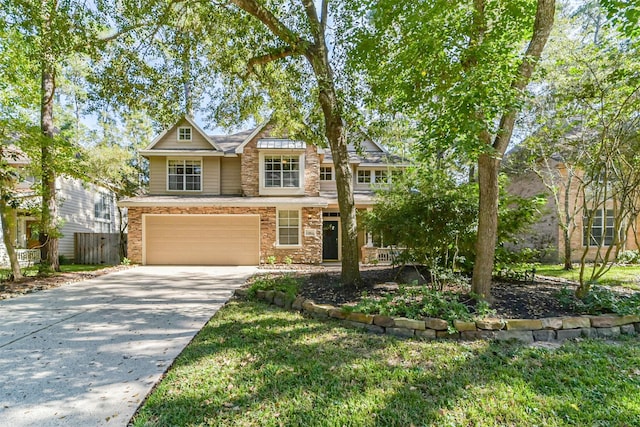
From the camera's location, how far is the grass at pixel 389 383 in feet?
8.48

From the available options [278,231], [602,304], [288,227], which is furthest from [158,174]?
[602,304]

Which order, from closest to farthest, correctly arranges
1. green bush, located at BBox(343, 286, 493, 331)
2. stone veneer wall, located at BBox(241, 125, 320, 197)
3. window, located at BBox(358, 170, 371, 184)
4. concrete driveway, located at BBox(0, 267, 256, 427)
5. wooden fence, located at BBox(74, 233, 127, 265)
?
concrete driveway, located at BBox(0, 267, 256, 427)
green bush, located at BBox(343, 286, 493, 331)
stone veneer wall, located at BBox(241, 125, 320, 197)
wooden fence, located at BBox(74, 233, 127, 265)
window, located at BBox(358, 170, 371, 184)

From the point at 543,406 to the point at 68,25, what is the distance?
395 inches

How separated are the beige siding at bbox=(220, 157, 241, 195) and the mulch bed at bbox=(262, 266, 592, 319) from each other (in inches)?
295

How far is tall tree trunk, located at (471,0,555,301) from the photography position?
4805mm

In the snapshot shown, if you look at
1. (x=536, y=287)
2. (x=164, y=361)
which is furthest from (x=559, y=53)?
(x=164, y=361)

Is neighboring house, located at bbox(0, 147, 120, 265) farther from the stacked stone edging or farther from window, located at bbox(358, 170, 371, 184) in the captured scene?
the stacked stone edging

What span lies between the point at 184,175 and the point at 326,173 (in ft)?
22.4

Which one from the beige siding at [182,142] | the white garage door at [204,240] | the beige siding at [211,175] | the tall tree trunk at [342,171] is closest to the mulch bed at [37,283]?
the white garage door at [204,240]

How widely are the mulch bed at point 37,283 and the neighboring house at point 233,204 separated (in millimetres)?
2909

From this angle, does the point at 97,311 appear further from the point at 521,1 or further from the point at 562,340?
the point at 521,1

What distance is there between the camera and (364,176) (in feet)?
54.2

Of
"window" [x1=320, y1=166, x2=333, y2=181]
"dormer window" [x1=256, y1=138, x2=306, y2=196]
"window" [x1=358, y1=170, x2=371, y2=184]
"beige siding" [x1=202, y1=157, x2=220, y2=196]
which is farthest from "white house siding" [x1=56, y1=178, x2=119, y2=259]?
"window" [x1=358, y1=170, x2=371, y2=184]

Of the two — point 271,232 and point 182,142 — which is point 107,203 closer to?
point 182,142
